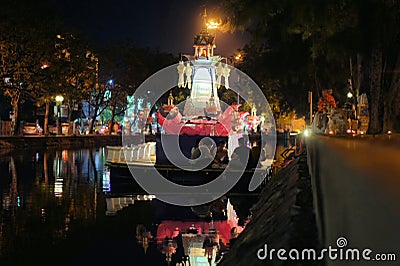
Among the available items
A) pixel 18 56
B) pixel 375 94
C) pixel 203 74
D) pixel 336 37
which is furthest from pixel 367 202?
pixel 203 74

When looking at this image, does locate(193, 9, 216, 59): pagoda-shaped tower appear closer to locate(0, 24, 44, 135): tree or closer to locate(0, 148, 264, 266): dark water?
locate(0, 24, 44, 135): tree

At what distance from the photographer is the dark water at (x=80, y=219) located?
9742mm

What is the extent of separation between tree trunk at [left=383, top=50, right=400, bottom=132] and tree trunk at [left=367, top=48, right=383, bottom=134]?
0.18m

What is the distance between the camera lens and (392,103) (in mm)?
15125

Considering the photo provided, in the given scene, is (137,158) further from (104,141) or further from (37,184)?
(104,141)

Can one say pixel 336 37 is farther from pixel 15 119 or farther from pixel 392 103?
pixel 15 119

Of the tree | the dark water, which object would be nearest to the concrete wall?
the dark water

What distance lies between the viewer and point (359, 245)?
2.77m

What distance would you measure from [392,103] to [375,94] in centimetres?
105

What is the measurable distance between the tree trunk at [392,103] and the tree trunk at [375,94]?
176 mm

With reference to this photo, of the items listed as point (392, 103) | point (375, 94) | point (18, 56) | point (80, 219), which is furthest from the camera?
point (18, 56)

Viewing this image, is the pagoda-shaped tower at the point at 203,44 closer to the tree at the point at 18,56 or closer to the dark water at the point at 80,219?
the tree at the point at 18,56

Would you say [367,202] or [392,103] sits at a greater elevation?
[392,103]

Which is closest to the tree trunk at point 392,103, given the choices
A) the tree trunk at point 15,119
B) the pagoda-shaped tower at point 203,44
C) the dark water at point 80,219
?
the dark water at point 80,219
